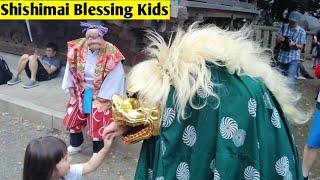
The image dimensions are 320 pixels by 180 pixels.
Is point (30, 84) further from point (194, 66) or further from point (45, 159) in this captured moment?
point (194, 66)

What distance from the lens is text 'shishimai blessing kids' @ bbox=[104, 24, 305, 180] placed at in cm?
159

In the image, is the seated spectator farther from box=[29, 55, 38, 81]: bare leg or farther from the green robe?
the green robe

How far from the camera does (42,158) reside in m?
1.89

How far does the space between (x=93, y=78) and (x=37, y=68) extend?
10.3 feet

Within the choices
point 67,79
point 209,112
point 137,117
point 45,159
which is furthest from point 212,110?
point 67,79

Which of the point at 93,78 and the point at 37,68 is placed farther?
the point at 37,68

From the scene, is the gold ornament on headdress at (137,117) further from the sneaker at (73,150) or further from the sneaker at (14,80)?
the sneaker at (14,80)

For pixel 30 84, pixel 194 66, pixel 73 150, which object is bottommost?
pixel 73 150

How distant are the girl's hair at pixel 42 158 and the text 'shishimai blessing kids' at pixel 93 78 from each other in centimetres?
224

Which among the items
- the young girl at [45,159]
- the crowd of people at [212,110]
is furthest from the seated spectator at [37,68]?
the crowd of people at [212,110]

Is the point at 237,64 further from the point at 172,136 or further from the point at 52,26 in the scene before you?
the point at 52,26

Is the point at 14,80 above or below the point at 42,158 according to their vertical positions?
below

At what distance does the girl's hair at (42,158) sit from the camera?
1.88 metres

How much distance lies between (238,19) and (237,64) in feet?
27.5
